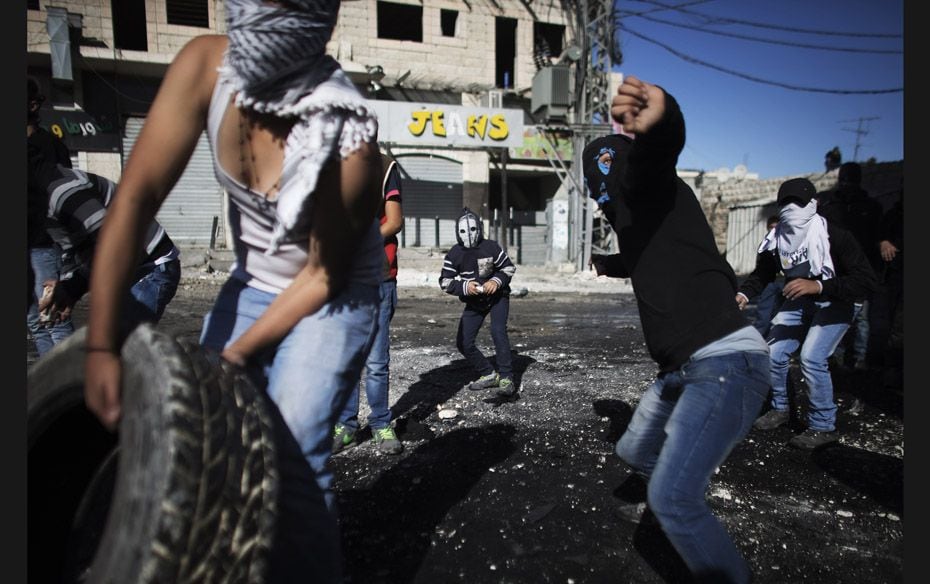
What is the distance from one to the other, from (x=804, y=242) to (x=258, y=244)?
4.00 metres

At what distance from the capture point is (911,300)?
Answer: 2850 mm

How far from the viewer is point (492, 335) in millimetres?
5137

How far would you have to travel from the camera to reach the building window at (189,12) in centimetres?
1795

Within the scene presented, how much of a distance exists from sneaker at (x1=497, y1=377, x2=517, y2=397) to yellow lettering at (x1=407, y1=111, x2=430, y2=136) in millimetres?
12061

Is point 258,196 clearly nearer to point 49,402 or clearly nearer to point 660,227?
point 49,402

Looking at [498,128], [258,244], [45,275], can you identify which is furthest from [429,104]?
[258,244]

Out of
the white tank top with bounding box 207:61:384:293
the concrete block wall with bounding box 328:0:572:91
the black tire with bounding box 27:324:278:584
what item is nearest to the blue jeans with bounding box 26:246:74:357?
the black tire with bounding box 27:324:278:584

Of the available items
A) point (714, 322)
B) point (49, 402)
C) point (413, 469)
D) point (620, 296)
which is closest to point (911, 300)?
point (714, 322)

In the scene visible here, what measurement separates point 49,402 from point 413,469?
7.38 ft

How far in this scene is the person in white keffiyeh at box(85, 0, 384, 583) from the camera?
1.40 m

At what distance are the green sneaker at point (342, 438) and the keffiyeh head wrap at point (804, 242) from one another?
347 cm

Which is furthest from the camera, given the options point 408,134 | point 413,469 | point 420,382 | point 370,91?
point 370,91

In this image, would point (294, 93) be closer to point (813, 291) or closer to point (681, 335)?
point (681, 335)

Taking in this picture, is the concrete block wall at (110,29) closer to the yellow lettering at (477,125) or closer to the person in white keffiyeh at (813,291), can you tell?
the yellow lettering at (477,125)
